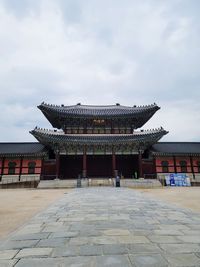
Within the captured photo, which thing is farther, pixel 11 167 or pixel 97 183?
pixel 11 167

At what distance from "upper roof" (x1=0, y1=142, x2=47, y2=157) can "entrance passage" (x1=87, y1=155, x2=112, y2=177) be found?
5.97 m

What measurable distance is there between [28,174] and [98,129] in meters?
10.3

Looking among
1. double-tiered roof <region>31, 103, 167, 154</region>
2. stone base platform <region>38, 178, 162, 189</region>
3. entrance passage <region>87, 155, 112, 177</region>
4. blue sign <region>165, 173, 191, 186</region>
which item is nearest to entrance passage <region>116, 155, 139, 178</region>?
entrance passage <region>87, 155, 112, 177</region>

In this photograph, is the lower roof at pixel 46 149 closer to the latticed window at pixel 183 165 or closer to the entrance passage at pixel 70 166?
the latticed window at pixel 183 165

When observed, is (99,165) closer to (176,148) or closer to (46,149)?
(46,149)

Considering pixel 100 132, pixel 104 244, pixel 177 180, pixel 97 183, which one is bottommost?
pixel 104 244

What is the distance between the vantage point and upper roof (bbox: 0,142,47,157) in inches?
930

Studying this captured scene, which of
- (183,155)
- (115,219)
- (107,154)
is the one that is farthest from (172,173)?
(115,219)

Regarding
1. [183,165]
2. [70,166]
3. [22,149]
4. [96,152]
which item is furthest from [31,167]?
[183,165]

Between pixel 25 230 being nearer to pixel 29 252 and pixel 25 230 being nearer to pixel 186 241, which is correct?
pixel 29 252

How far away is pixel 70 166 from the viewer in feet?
85.1

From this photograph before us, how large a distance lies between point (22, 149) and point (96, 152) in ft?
31.5

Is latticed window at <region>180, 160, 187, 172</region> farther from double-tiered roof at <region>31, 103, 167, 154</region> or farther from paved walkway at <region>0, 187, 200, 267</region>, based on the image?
paved walkway at <region>0, 187, 200, 267</region>

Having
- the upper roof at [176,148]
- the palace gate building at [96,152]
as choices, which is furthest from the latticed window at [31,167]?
the upper roof at [176,148]
